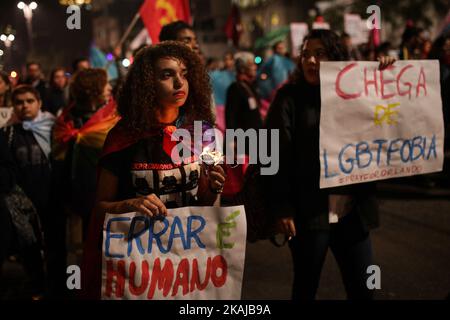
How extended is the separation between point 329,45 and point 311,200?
875 mm

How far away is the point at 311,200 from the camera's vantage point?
3449 mm

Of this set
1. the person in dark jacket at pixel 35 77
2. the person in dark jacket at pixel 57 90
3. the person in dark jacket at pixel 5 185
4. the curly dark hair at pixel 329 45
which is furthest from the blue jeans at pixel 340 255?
the person in dark jacket at pixel 35 77

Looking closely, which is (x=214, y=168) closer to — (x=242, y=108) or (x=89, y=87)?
(x=89, y=87)

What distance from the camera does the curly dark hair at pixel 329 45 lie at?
3.59m

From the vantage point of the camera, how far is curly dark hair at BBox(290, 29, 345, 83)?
3590 mm

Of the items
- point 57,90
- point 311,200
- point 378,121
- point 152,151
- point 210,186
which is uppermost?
point 57,90

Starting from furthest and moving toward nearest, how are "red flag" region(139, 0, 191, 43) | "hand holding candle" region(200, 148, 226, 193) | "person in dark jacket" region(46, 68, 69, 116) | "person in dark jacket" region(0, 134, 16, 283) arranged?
1. "person in dark jacket" region(46, 68, 69, 116)
2. "red flag" region(139, 0, 191, 43)
3. "person in dark jacket" region(0, 134, 16, 283)
4. "hand holding candle" region(200, 148, 226, 193)

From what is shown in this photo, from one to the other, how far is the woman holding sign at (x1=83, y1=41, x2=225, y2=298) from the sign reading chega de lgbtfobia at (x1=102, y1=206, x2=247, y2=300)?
91 millimetres

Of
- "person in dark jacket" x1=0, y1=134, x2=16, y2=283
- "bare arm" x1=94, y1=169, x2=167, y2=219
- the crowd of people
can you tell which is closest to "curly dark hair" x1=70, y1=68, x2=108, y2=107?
the crowd of people

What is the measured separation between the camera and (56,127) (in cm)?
523

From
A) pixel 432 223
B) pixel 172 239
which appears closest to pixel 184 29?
pixel 172 239

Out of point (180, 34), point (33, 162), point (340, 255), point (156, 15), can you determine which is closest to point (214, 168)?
point (340, 255)

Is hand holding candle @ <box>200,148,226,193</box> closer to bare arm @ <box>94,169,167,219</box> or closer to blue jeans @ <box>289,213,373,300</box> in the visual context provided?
bare arm @ <box>94,169,167,219</box>

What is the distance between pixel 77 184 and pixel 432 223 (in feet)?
13.1
